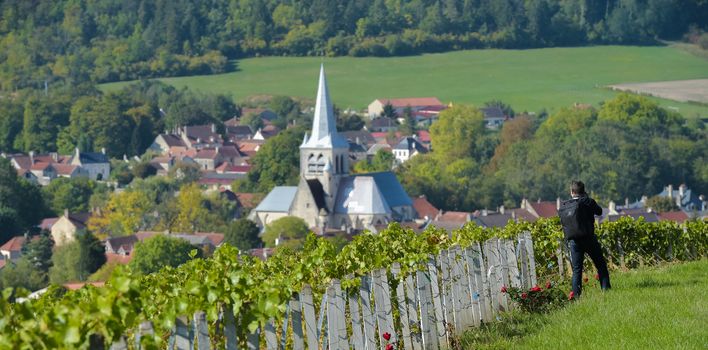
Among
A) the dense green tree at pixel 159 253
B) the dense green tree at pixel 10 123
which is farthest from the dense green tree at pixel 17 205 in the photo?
the dense green tree at pixel 10 123

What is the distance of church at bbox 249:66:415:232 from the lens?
73500mm

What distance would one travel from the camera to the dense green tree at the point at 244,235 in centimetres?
6386

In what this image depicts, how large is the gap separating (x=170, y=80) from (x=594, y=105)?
138ft

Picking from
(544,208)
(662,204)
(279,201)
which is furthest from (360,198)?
(662,204)

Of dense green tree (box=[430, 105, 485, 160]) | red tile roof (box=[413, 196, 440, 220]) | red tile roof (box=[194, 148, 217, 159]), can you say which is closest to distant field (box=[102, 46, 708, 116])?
dense green tree (box=[430, 105, 485, 160])

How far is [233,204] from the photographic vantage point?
8500 centimetres

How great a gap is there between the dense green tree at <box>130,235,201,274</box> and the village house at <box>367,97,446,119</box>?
8053 cm

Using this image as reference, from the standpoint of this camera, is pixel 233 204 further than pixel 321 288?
Yes

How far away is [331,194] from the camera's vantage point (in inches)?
2931

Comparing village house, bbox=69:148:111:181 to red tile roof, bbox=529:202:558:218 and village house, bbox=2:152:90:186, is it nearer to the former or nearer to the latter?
village house, bbox=2:152:90:186

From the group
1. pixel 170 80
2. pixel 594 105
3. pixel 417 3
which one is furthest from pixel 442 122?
pixel 417 3

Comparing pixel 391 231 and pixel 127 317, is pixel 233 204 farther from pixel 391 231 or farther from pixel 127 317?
pixel 127 317

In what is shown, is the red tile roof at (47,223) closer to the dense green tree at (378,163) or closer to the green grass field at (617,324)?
the dense green tree at (378,163)

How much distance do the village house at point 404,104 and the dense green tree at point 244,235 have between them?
69.5 meters
